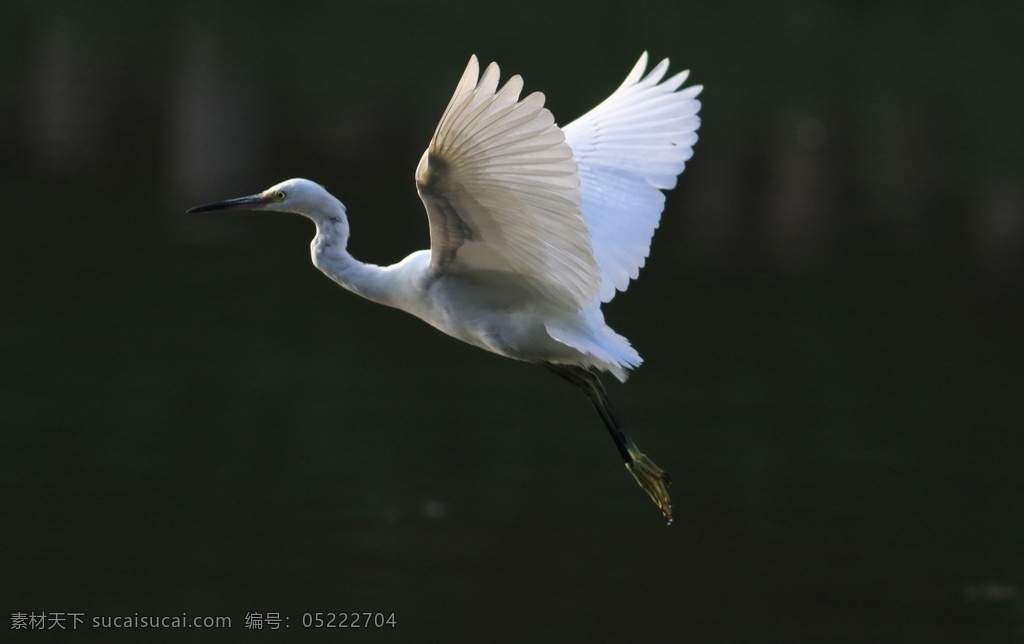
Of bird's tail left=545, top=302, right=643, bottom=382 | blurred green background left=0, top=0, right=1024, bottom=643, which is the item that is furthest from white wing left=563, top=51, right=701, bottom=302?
blurred green background left=0, top=0, right=1024, bottom=643

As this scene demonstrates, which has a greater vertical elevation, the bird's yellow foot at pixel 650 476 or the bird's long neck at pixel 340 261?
the bird's long neck at pixel 340 261

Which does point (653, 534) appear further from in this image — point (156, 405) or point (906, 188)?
point (906, 188)

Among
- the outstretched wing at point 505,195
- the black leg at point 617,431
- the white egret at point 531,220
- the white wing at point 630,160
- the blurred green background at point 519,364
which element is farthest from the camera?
the blurred green background at point 519,364

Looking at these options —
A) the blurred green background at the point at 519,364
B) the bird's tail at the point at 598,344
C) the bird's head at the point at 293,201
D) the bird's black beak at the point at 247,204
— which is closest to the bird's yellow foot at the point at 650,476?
the bird's tail at the point at 598,344

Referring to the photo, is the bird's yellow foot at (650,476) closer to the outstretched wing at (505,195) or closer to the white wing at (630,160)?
the white wing at (630,160)

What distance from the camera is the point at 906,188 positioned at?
18.5m

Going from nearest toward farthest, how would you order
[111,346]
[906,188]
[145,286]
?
[111,346]
[145,286]
[906,188]

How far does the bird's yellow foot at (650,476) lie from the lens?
20.6ft

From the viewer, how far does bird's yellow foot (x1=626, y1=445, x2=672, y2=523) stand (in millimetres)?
6281

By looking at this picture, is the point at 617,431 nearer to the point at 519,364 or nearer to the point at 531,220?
the point at 531,220

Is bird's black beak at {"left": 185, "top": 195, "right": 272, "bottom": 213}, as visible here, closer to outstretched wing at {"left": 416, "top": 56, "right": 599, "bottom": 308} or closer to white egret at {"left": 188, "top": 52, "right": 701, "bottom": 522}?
white egret at {"left": 188, "top": 52, "right": 701, "bottom": 522}

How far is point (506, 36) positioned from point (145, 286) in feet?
25.7

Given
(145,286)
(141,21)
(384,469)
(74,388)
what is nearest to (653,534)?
(384,469)

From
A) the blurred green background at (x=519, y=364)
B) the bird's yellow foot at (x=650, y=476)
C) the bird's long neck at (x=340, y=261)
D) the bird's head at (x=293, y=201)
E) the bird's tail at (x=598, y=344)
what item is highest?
the blurred green background at (x=519, y=364)
